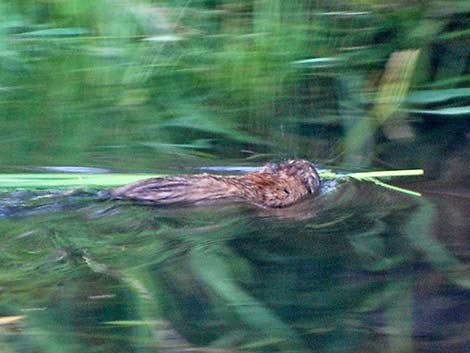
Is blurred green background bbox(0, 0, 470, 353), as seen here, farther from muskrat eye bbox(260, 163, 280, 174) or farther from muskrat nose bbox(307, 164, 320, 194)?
muskrat eye bbox(260, 163, 280, 174)

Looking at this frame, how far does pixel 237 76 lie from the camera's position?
4.87 metres

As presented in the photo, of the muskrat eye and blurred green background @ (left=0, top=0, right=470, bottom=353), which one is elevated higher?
blurred green background @ (left=0, top=0, right=470, bottom=353)

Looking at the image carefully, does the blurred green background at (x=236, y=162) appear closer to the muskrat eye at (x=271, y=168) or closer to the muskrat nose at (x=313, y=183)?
the muskrat nose at (x=313, y=183)

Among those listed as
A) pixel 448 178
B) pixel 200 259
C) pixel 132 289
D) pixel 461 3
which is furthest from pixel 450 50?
pixel 132 289

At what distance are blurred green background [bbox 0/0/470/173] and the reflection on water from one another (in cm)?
70

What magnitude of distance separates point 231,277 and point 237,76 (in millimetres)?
2005

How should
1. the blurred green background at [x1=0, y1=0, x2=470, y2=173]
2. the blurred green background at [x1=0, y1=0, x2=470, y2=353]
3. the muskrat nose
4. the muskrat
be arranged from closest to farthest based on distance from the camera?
the blurred green background at [x1=0, y1=0, x2=470, y2=353], the muskrat, the muskrat nose, the blurred green background at [x1=0, y1=0, x2=470, y2=173]

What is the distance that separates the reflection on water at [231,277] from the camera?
2506 mm

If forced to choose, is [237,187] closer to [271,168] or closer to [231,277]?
[271,168]

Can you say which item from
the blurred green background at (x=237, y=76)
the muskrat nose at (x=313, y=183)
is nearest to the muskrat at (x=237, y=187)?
the muskrat nose at (x=313, y=183)

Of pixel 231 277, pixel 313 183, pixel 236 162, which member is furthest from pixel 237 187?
pixel 231 277

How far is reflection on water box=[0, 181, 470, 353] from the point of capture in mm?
2506

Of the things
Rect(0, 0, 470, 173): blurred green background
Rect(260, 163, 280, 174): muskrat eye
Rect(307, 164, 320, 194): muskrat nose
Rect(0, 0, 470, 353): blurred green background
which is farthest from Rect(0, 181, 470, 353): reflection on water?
Rect(0, 0, 470, 173): blurred green background

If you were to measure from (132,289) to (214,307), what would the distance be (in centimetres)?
26
